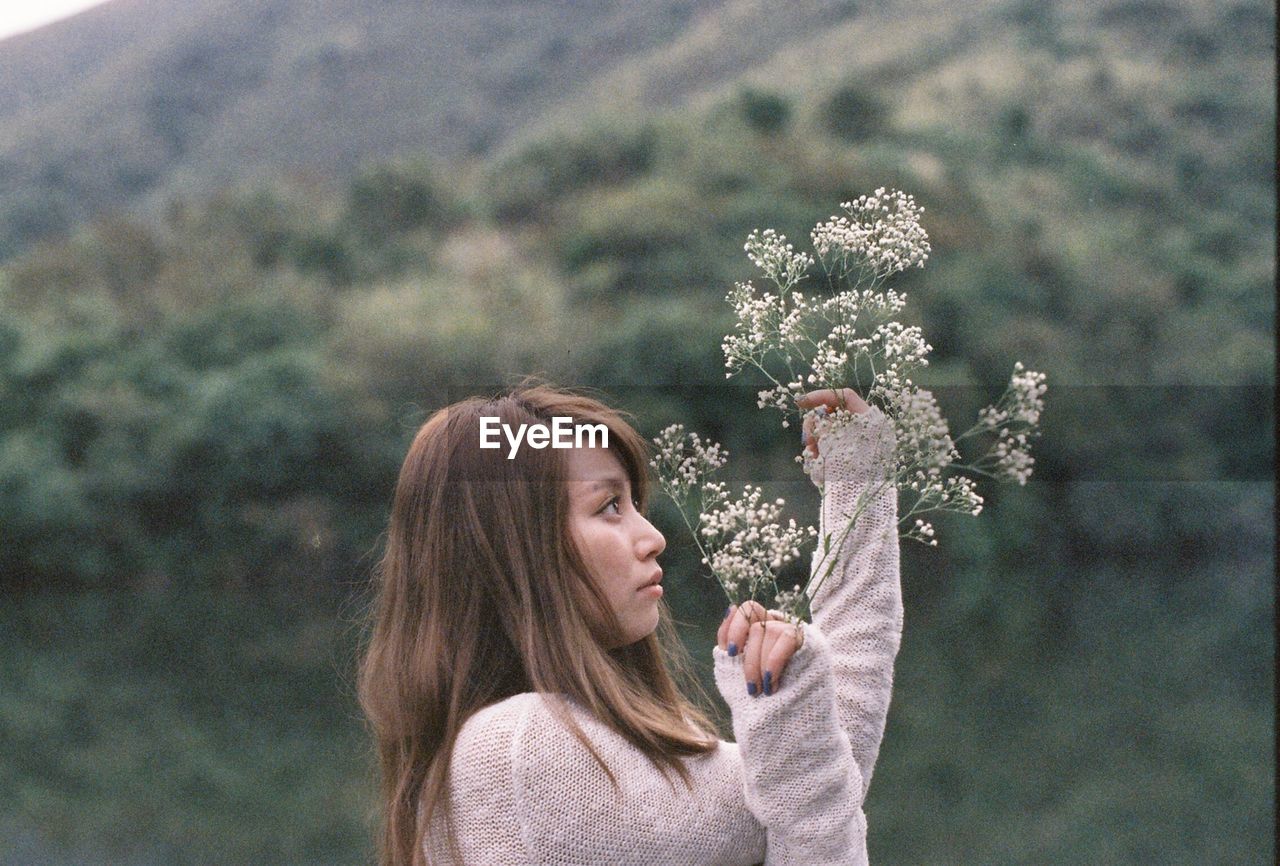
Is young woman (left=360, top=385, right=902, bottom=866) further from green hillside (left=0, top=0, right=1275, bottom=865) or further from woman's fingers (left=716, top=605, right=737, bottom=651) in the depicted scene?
green hillside (left=0, top=0, right=1275, bottom=865)

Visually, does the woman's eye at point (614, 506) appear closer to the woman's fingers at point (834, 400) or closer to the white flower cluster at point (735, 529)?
the white flower cluster at point (735, 529)

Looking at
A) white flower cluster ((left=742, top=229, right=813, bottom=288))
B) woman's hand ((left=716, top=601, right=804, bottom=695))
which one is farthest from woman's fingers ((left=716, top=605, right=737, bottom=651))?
white flower cluster ((left=742, top=229, right=813, bottom=288))

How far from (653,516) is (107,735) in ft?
Answer: 21.8

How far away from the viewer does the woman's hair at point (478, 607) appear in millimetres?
1027

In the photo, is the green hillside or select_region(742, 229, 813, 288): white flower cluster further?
the green hillside

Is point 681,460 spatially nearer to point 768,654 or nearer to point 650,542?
point 650,542

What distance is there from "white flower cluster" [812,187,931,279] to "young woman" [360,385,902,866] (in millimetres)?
97

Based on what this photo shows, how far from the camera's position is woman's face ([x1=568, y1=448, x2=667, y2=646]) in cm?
105

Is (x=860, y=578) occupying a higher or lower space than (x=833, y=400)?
lower

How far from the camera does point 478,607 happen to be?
1059 millimetres

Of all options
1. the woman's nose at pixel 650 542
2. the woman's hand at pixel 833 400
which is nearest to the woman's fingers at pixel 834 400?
the woman's hand at pixel 833 400

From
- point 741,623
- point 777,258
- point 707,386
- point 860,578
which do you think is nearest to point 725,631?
point 741,623

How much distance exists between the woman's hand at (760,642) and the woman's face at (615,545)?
5.4 inches

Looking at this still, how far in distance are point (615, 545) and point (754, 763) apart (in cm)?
20
